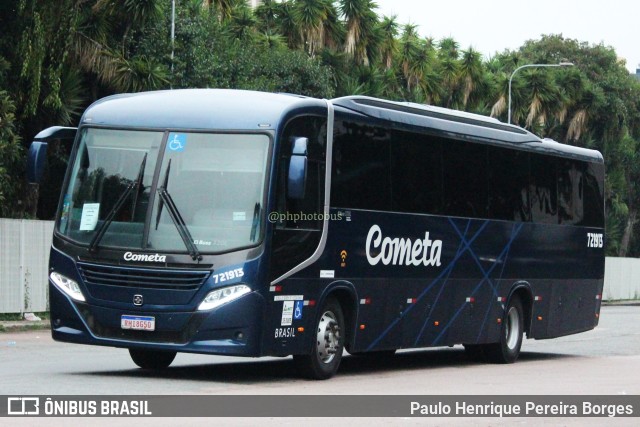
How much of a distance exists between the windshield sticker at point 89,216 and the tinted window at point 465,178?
18.5 feet

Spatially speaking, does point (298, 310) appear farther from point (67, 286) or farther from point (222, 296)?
point (67, 286)

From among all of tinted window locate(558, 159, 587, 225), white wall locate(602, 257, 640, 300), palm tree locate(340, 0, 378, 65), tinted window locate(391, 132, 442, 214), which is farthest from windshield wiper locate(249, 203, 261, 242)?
white wall locate(602, 257, 640, 300)

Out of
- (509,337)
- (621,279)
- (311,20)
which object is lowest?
(621,279)

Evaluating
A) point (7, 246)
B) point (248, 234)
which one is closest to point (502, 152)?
point (248, 234)

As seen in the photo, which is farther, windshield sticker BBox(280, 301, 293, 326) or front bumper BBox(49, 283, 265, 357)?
windshield sticker BBox(280, 301, 293, 326)

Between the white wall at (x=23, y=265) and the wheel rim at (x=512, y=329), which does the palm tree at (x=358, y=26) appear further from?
the wheel rim at (x=512, y=329)

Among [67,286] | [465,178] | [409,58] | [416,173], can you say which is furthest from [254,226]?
[409,58]

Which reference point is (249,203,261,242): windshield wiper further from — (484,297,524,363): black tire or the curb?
the curb

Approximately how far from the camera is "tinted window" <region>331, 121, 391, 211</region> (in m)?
16.2

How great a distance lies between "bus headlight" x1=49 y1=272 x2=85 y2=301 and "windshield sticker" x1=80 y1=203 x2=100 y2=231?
0.60m

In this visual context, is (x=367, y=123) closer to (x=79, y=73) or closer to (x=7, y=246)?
(x=7, y=246)

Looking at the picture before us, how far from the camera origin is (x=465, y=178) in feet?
64.1

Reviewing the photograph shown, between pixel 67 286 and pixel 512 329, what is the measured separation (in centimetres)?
872

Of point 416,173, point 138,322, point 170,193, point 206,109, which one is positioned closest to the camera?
point 138,322
